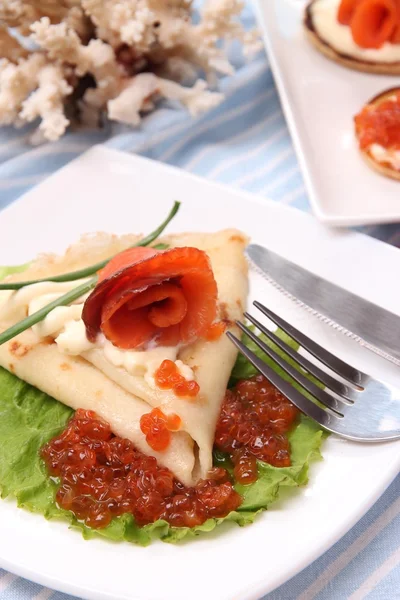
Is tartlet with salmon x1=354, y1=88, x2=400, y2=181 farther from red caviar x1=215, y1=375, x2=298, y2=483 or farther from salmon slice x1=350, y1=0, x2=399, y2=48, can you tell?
red caviar x1=215, y1=375, x2=298, y2=483

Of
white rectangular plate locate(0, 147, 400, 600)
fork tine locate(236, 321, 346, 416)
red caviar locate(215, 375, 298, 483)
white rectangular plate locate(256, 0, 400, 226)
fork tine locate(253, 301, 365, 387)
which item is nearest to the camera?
white rectangular plate locate(0, 147, 400, 600)

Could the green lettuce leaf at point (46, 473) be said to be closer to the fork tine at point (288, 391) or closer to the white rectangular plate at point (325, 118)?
the fork tine at point (288, 391)

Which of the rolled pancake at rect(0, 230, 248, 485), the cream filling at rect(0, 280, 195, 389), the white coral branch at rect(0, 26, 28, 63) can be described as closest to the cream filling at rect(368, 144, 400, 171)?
the rolled pancake at rect(0, 230, 248, 485)

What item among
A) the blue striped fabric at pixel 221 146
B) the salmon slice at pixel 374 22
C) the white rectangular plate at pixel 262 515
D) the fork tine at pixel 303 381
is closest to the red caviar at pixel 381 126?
the blue striped fabric at pixel 221 146

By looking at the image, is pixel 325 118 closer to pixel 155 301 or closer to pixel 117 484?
pixel 155 301

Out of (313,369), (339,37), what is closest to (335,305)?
(313,369)

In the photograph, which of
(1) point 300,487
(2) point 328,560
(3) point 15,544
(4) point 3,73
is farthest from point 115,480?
(4) point 3,73

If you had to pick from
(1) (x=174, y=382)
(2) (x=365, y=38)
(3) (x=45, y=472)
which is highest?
(2) (x=365, y=38)
